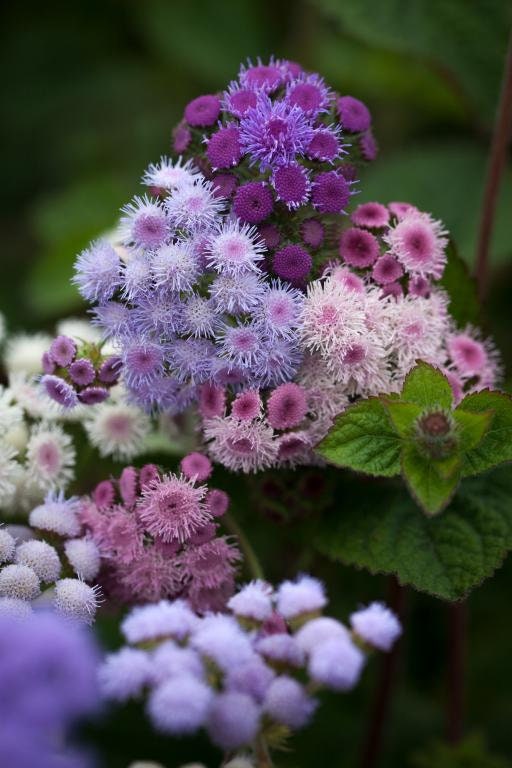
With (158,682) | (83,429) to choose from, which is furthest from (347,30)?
(158,682)

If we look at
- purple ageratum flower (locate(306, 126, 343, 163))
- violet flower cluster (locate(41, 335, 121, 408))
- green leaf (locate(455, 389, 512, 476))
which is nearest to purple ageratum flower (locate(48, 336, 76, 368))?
violet flower cluster (locate(41, 335, 121, 408))

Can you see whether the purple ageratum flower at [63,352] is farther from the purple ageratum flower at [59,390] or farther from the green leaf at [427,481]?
the green leaf at [427,481]

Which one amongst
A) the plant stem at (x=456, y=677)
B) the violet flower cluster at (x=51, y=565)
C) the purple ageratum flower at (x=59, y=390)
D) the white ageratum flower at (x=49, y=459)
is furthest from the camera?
the plant stem at (x=456, y=677)

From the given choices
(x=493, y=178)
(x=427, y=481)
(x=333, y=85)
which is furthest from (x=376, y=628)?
(x=333, y=85)

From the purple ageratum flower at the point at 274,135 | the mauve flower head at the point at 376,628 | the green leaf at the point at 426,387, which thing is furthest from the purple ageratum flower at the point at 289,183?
the mauve flower head at the point at 376,628

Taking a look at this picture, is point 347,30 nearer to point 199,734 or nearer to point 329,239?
point 329,239

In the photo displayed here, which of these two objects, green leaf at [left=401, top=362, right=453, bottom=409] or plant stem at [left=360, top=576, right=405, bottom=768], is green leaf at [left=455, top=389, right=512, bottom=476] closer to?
green leaf at [left=401, top=362, right=453, bottom=409]
